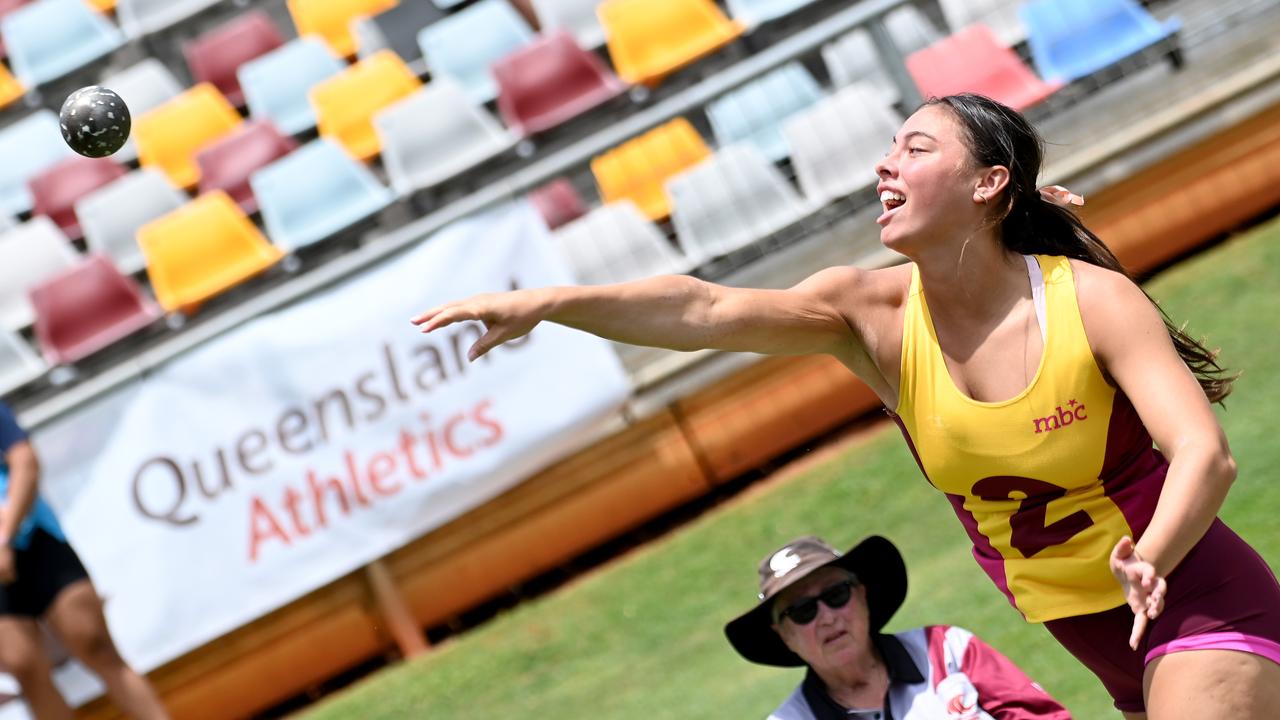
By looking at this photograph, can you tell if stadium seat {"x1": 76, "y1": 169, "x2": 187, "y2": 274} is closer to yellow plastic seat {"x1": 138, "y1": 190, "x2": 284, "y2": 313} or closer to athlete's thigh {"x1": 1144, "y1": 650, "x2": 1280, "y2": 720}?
yellow plastic seat {"x1": 138, "y1": 190, "x2": 284, "y2": 313}

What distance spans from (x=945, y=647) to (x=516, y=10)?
25.0 ft

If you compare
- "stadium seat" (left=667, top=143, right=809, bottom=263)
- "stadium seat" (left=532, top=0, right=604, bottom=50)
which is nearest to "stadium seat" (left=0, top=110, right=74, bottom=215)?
"stadium seat" (left=532, top=0, right=604, bottom=50)

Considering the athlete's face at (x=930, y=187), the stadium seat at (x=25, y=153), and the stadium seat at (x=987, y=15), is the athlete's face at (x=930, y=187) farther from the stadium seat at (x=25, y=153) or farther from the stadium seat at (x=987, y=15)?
the stadium seat at (x=25, y=153)

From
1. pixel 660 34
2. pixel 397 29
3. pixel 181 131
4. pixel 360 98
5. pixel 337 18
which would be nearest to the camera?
pixel 660 34

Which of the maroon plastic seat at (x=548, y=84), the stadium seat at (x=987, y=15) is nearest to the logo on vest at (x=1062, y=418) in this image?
the stadium seat at (x=987, y=15)

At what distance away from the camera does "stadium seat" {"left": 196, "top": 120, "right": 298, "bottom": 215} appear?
31.7ft

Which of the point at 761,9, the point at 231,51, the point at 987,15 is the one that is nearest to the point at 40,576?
the point at 761,9

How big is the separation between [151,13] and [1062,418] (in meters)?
9.81

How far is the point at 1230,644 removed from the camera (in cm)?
266

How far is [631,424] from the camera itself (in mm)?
6801

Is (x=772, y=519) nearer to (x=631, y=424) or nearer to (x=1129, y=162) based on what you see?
(x=631, y=424)

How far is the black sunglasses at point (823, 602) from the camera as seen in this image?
3.88 m

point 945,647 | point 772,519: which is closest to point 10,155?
point 772,519

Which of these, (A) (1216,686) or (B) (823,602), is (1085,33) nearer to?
(B) (823,602)
